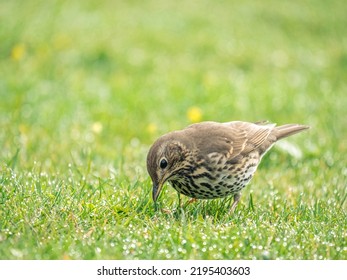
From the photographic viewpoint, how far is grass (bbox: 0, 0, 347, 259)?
454 cm

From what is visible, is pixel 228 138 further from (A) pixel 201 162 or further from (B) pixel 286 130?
(B) pixel 286 130

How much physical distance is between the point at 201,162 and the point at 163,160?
1.18 feet

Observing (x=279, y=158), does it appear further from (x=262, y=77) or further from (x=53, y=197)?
(x=262, y=77)

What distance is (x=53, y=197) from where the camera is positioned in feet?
16.5

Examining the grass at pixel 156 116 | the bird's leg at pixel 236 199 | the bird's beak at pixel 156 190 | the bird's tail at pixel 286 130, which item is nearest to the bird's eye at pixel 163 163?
the bird's beak at pixel 156 190

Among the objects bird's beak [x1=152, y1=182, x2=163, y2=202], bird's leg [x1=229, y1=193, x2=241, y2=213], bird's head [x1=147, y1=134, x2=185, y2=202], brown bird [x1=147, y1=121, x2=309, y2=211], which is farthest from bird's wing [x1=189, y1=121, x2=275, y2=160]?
bird's beak [x1=152, y1=182, x2=163, y2=202]

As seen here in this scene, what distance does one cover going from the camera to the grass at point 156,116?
454cm

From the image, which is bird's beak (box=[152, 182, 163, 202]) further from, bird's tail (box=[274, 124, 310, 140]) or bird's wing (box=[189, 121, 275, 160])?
bird's tail (box=[274, 124, 310, 140])

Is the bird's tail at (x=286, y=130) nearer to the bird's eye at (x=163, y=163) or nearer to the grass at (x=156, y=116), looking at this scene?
the grass at (x=156, y=116)

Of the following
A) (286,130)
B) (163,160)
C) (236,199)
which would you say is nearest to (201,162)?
(163,160)

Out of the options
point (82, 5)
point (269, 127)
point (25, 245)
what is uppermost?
point (82, 5)

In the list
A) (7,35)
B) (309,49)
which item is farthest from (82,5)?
(309,49)

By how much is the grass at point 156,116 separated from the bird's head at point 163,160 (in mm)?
252
